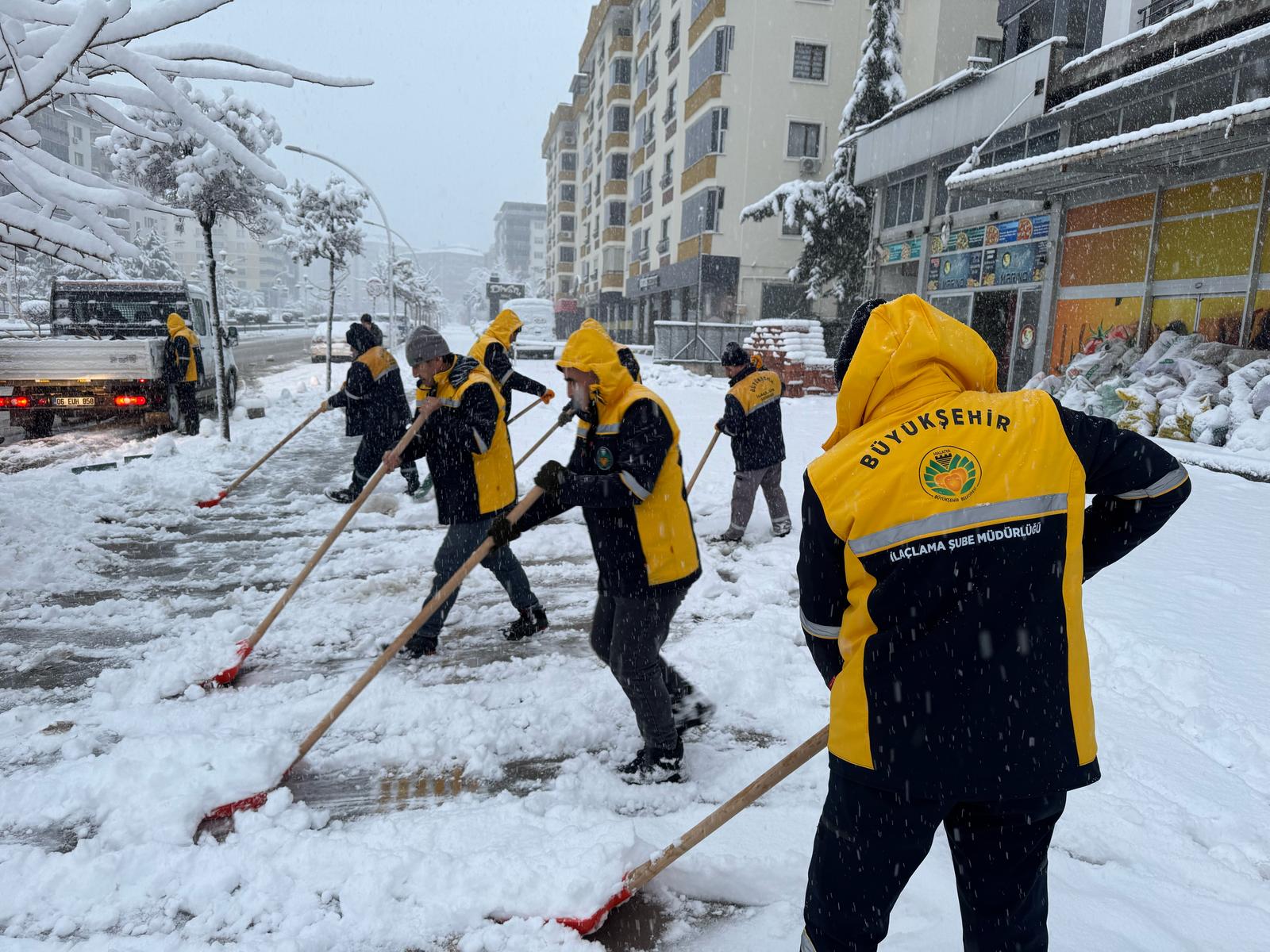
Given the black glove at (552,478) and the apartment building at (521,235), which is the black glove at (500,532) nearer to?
the black glove at (552,478)

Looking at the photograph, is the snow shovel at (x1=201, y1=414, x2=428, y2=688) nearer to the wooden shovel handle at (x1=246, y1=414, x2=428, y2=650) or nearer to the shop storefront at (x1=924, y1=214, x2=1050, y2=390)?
the wooden shovel handle at (x1=246, y1=414, x2=428, y2=650)

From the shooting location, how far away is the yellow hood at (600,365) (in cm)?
316

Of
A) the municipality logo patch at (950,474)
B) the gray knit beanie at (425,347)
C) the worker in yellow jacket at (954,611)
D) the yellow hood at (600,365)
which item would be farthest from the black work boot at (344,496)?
the municipality logo patch at (950,474)

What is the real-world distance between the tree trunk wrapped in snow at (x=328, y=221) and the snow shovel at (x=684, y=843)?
1857 centimetres

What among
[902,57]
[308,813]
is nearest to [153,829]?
[308,813]

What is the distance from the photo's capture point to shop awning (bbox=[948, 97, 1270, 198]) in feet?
26.9

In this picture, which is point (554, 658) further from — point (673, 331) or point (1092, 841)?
point (673, 331)

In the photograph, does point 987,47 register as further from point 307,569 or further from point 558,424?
point 307,569

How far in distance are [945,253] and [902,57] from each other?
10.4m

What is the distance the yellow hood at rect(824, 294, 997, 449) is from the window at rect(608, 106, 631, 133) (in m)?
46.6

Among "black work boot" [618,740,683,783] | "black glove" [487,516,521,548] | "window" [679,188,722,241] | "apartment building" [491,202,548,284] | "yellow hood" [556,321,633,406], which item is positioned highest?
"apartment building" [491,202,548,284]

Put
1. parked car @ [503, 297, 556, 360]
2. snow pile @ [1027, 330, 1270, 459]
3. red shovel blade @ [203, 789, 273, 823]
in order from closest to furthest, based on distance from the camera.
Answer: red shovel blade @ [203, 789, 273, 823], snow pile @ [1027, 330, 1270, 459], parked car @ [503, 297, 556, 360]

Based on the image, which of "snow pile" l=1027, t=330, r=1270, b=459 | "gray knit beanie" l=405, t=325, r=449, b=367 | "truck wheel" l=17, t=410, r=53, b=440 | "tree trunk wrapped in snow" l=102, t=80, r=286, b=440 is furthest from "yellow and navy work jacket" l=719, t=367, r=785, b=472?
"truck wheel" l=17, t=410, r=53, b=440

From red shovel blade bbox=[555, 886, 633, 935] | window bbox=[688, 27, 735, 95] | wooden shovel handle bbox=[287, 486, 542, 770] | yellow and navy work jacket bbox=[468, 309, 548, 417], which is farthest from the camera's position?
Answer: window bbox=[688, 27, 735, 95]
